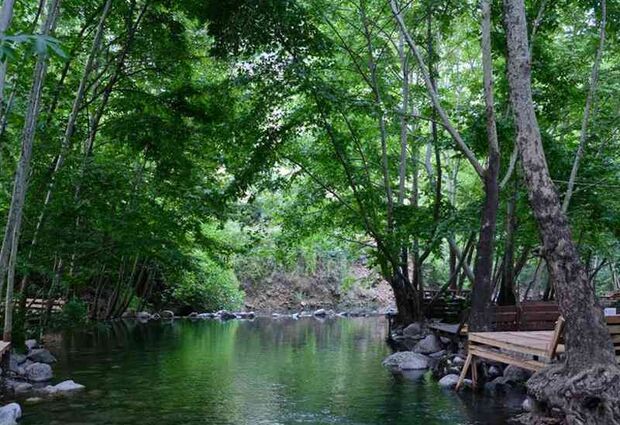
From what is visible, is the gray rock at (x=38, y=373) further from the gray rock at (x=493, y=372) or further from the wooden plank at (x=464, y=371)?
the gray rock at (x=493, y=372)

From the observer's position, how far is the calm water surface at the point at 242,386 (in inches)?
294

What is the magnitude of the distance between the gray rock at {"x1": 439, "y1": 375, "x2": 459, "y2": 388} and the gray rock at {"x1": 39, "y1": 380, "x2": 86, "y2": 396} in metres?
5.65

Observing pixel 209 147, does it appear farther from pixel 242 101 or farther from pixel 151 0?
pixel 151 0

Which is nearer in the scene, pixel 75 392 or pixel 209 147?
pixel 75 392

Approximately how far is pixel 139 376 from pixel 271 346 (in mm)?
4849

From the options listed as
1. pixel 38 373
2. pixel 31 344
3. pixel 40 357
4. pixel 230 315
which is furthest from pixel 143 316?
pixel 38 373

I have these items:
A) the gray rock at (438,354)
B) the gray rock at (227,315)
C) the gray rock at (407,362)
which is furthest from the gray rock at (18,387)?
the gray rock at (227,315)

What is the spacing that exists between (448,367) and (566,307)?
4901 millimetres

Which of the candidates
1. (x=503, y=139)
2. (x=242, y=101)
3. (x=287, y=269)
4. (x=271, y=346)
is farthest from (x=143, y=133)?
(x=287, y=269)

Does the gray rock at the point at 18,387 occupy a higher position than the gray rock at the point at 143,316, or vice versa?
the gray rock at the point at 143,316

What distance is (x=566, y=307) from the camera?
611cm

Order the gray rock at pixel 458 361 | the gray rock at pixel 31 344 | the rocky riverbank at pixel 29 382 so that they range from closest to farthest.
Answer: the rocky riverbank at pixel 29 382 → the gray rock at pixel 458 361 → the gray rock at pixel 31 344

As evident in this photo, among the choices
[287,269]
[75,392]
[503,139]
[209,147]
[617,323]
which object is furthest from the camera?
[287,269]

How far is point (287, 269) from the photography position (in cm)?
2981
